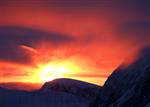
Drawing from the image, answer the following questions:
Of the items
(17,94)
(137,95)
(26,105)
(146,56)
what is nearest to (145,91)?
(137,95)

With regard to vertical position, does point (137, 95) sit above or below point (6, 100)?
below

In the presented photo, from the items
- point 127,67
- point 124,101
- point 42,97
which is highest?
point 42,97

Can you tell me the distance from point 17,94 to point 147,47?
120 metres

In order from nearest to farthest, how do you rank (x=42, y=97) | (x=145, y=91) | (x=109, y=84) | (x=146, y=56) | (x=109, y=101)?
(x=145, y=91) < (x=146, y=56) < (x=109, y=101) < (x=109, y=84) < (x=42, y=97)

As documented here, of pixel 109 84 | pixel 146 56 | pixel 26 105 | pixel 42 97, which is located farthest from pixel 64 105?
pixel 146 56

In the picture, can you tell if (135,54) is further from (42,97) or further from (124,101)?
(42,97)

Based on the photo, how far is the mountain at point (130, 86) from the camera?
2633 inches

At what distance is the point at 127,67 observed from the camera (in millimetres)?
83250

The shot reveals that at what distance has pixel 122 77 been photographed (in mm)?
84062

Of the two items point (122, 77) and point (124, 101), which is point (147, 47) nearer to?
point (122, 77)

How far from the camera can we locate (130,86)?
7569cm

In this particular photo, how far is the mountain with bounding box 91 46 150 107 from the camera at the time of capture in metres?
66.9

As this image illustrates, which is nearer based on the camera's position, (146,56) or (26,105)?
(146,56)

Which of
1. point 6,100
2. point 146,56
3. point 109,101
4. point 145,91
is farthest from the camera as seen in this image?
point 6,100
